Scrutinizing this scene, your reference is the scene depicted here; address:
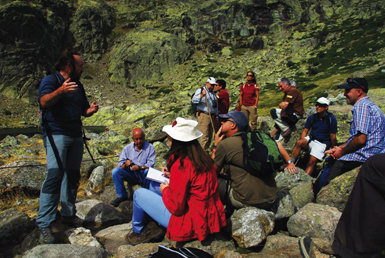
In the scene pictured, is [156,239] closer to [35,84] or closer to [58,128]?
[58,128]

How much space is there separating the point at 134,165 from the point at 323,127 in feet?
17.4

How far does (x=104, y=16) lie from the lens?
3824 inches

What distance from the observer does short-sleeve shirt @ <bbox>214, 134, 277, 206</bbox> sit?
422 cm

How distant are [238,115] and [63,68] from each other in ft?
10.8

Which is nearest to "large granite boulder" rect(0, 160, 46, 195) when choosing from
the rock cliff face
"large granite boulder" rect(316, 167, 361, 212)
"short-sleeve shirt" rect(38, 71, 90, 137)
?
"short-sleeve shirt" rect(38, 71, 90, 137)

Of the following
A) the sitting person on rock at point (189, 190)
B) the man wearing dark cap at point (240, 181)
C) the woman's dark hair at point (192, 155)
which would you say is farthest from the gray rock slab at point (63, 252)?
the man wearing dark cap at point (240, 181)

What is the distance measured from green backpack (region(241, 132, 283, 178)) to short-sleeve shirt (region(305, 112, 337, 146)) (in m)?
3.55

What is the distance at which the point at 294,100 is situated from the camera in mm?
8453

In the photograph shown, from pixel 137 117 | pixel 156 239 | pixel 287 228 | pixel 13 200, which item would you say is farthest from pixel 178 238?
pixel 137 117

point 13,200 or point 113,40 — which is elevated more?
point 113,40

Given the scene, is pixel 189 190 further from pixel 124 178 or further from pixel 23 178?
pixel 23 178

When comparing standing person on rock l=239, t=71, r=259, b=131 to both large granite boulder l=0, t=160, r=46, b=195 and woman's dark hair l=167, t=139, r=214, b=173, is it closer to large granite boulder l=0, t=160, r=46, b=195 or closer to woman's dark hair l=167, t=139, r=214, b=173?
woman's dark hair l=167, t=139, r=214, b=173

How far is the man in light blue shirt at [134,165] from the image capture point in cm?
635

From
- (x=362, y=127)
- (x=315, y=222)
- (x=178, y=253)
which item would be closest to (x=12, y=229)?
(x=178, y=253)
